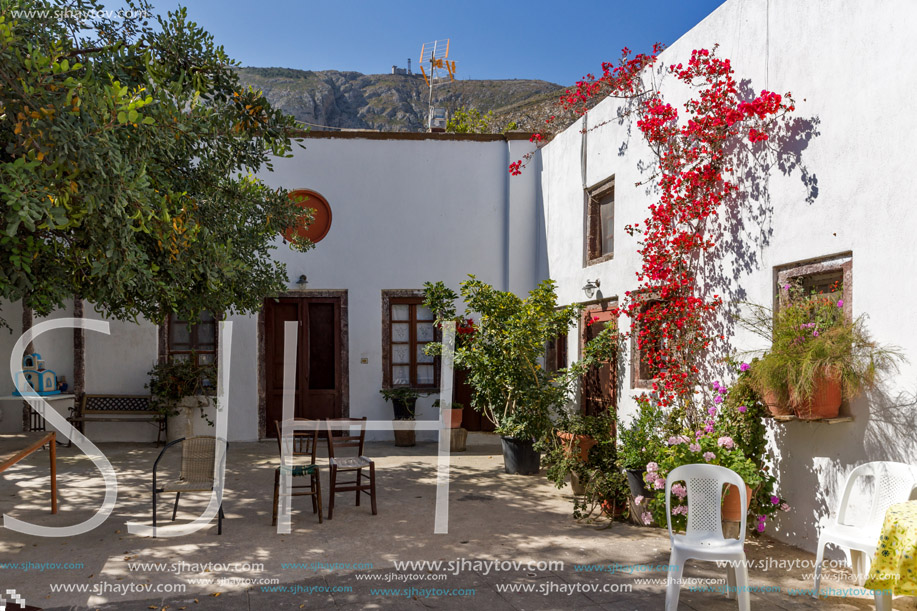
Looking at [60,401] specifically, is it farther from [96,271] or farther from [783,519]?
[783,519]

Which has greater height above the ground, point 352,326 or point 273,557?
point 352,326

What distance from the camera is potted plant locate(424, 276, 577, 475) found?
7805 mm

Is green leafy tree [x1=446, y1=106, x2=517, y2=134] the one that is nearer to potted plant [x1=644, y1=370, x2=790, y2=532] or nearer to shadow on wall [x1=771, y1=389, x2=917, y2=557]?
potted plant [x1=644, y1=370, x2=790, y2=532]

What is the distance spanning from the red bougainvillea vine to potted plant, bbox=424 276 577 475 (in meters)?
1.28

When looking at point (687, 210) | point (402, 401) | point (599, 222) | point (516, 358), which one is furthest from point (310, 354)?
point (687, 210)

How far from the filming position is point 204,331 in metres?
10.5

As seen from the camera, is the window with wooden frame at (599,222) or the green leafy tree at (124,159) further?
the window with wooden frame at (599,222)

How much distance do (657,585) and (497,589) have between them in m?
1.02

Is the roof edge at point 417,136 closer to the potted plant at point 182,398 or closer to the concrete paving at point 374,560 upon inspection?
the potted plant at point 182,398

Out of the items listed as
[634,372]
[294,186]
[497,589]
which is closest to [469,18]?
[294,186]

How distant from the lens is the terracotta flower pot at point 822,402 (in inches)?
172

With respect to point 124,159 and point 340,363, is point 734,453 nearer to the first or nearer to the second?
point 124,159

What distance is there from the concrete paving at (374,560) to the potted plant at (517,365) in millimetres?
818

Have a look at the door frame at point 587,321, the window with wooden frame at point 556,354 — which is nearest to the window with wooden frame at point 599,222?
the door frame at point 587,321
